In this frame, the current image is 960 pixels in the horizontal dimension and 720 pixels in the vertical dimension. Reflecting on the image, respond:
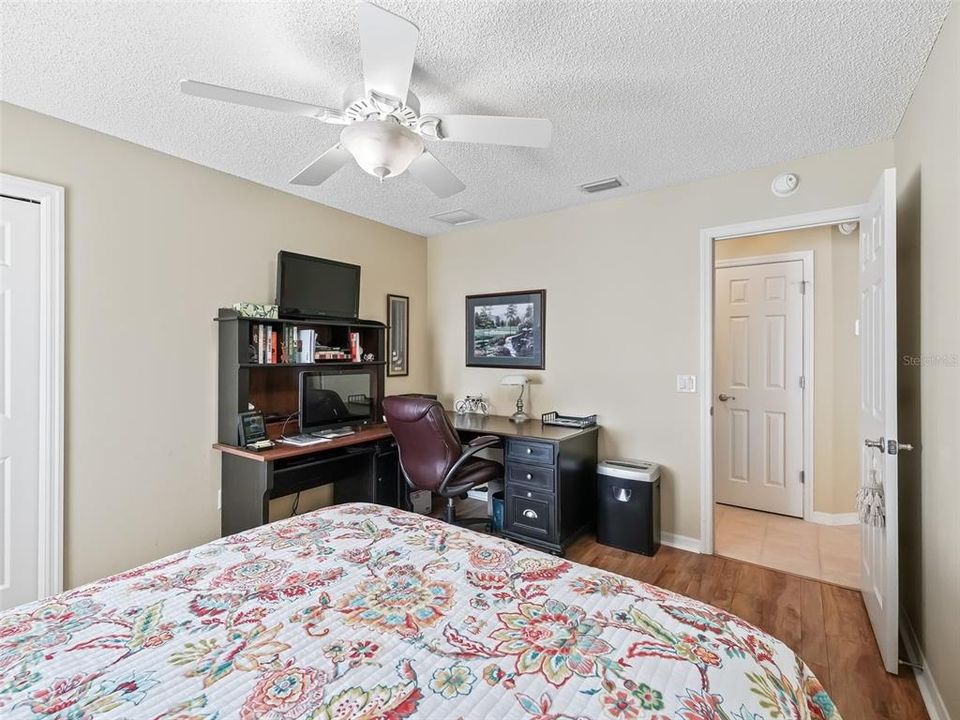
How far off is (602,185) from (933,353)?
6.45 feet

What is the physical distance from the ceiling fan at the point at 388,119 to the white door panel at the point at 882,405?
4.61 feet

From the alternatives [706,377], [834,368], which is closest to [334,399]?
[706,377]

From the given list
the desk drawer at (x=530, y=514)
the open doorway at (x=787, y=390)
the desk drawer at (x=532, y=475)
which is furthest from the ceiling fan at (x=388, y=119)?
the open doorway at (x=787, y=390)

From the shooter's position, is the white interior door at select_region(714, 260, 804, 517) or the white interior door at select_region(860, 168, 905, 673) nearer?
the white interior door at select_region(860, 168, 905, 673)

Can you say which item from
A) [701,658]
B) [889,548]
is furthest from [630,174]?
[701,658]

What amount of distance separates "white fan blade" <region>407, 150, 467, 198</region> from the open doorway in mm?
2122

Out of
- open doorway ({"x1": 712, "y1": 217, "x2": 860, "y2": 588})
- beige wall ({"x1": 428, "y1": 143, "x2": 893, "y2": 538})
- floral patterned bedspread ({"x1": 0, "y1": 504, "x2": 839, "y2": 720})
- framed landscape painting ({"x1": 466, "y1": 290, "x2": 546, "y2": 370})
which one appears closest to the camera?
floral patterned bedspread ({"x1": 0, "y1": 504, "x2": 839, "y2": 720})

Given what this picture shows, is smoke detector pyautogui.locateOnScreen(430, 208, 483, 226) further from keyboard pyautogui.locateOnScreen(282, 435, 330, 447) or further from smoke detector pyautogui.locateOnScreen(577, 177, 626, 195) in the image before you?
keyboard pyautogui.locateOnScreen(282, 435, 330, 447)

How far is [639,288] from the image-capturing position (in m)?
3.29

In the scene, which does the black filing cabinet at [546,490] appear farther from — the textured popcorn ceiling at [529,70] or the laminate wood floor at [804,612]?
the textured popcorn ceiling at [529,70]

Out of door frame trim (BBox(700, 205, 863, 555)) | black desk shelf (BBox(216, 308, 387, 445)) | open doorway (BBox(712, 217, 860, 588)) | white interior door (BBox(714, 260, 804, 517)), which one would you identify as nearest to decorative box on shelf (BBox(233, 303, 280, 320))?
black desk shelf (BBox(216, 308, 387, 445))

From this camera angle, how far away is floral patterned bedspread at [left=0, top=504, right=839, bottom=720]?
0.87m

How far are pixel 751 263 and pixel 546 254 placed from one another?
1711 millimetres

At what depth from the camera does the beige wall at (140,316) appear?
7.57 ft
